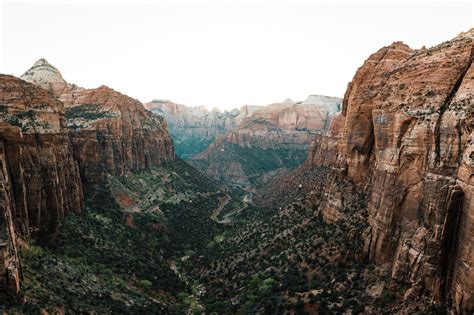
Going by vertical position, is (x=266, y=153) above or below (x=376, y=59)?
below

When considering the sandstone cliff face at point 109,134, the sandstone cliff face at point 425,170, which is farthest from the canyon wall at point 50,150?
the sandstone cliff face at point 425,170

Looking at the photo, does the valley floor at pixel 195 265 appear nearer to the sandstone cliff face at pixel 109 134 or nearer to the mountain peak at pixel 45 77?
the sandstone cliff face at pixel 109 134

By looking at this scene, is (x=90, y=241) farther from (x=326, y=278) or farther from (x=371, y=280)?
(x=371, y=280)

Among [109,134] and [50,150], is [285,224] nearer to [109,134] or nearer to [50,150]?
[50,150]

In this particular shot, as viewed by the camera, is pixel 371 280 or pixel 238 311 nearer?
pixel 371 280

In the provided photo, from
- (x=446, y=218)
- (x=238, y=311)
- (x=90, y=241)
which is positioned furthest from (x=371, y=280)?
(x=90, y=241)

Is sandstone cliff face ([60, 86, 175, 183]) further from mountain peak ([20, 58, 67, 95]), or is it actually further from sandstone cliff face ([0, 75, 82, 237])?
sandstone cliff face ([0, 75, 82, 237])
